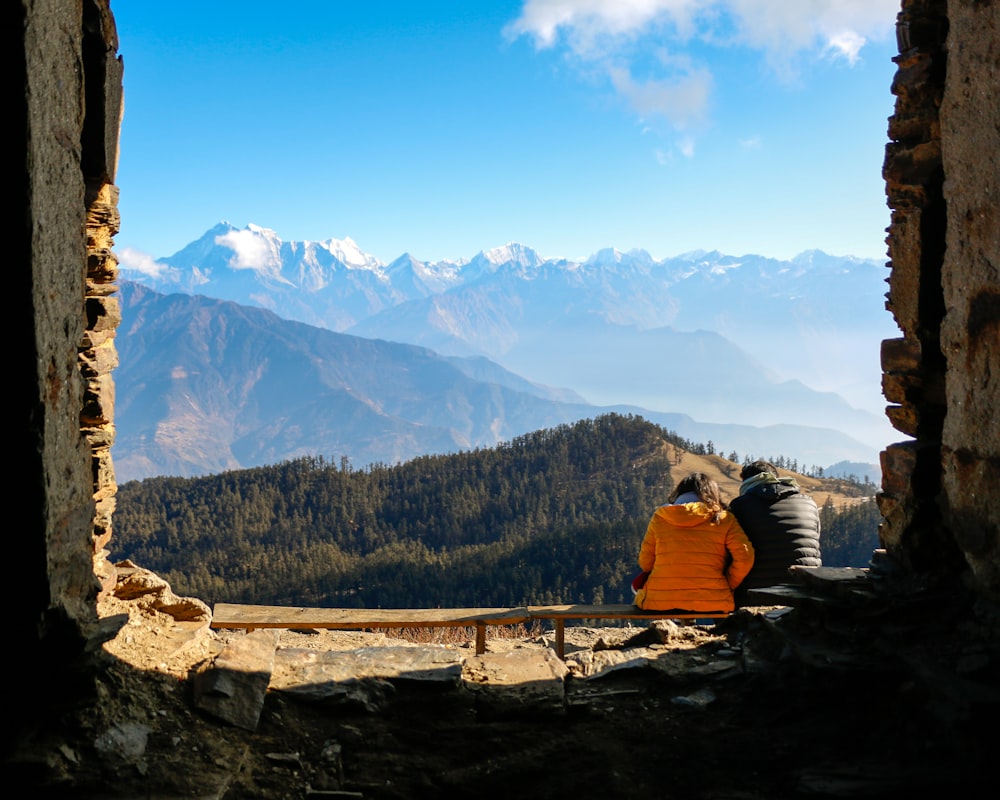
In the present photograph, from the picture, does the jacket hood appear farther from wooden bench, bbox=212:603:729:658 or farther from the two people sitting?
wooden bench, bbox=212:603:729:658

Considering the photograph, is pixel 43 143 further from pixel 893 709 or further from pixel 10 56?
pixel 893 709

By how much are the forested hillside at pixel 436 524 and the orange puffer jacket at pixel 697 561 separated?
4598cm

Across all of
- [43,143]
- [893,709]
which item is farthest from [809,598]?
[43,143]

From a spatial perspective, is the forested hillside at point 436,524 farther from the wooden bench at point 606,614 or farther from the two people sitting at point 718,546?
the wooden bench at point 606,614

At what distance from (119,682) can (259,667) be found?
833mm

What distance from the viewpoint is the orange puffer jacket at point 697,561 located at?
7160 millimetres

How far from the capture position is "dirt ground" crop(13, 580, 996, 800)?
3920 millimetres

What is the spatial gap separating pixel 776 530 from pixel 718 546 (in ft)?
1.80

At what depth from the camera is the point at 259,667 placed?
508 centimetres

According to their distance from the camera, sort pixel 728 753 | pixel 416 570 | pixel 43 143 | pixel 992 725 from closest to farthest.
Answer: pixel 992 725
pixel 43 143
pixel 728 753
pixel 416 570

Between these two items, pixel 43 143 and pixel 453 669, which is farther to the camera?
pixel 453 669

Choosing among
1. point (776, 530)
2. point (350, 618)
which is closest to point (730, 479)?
point (776, 530)

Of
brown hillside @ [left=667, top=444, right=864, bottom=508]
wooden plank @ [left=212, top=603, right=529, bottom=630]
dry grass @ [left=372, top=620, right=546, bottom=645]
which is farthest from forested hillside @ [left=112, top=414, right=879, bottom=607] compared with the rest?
wooden plank @ [left=212, top=603, right=529, bottom=630]

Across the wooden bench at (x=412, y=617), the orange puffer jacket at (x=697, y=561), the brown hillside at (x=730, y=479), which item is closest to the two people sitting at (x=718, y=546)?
the orange puffer jacket at (x=697, y=561)
